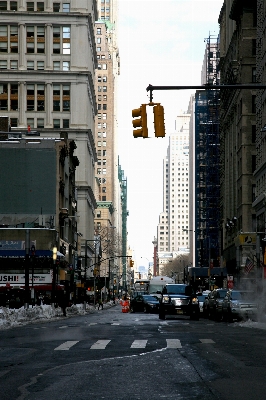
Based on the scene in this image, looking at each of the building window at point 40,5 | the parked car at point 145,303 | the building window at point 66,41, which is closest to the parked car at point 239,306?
the parked car at point 145,303

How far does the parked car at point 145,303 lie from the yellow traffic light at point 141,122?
47605 mm

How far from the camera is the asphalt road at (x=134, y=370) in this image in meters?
11.8

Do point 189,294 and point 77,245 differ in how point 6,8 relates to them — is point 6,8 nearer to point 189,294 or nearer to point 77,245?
point 77,245

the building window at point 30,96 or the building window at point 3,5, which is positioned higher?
the building window at point 3,5

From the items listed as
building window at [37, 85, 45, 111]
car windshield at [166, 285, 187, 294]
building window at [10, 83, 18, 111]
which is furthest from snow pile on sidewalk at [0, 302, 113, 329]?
building window at [37, 85, 45, 111]

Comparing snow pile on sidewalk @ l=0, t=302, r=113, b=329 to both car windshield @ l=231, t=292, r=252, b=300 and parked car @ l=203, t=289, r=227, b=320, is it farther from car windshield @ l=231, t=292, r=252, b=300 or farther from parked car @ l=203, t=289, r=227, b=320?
car windshield @ l=231, t=292, r=252, b=300

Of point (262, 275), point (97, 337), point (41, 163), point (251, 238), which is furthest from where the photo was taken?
point (41, 163)

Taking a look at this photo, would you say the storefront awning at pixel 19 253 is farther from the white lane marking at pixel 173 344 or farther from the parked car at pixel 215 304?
the white lane marking at pixel 173 344

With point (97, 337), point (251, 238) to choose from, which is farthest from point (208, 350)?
point (251, 238)

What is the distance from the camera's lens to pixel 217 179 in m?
150

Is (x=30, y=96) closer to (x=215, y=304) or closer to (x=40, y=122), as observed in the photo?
(x=40, y=122)

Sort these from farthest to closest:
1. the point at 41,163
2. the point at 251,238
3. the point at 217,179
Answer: the point at 217,179 < the point at 41,163 < the point at 251,238

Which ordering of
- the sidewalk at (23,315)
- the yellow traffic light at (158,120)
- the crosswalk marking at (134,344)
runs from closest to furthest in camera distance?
1. the crosswalk marking at (134,344)
2. the yellow traffic light at (158,120)
3. the sidewalk at (23,315)

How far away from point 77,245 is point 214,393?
4631 inches
